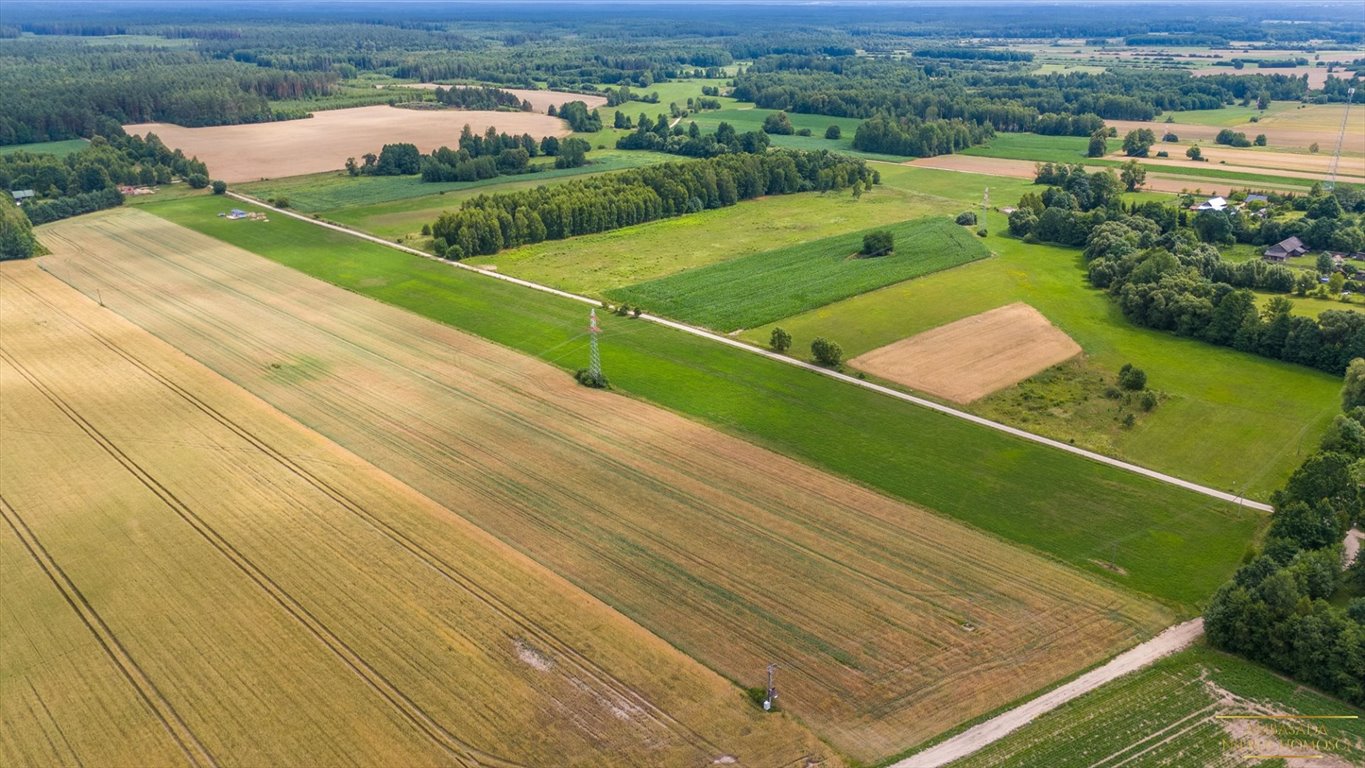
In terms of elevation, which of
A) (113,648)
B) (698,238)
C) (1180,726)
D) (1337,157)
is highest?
(1337,157)

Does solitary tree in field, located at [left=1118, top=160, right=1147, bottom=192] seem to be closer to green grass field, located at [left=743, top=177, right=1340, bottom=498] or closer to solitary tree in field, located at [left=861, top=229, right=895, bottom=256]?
green grass field, located at [left=743, top=177, right=1340, bottom=498]

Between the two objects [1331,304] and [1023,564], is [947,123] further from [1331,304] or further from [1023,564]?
[1023,564]

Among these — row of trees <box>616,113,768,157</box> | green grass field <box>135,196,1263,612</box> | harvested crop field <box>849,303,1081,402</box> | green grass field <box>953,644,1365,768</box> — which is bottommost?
green grass field <box>953,644,1365,768</box>

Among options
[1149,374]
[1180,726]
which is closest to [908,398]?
[1149,374]

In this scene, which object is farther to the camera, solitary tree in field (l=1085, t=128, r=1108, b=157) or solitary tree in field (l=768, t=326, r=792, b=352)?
solitary tree in field (l=1085, t=128, r=1108, b=157)

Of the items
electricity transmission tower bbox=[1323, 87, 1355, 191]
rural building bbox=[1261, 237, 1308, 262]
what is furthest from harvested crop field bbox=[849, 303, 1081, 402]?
electricity transmission tower bbox=[1323, 87, 1355, 191]

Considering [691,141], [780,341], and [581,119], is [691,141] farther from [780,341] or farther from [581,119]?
[780,341]
